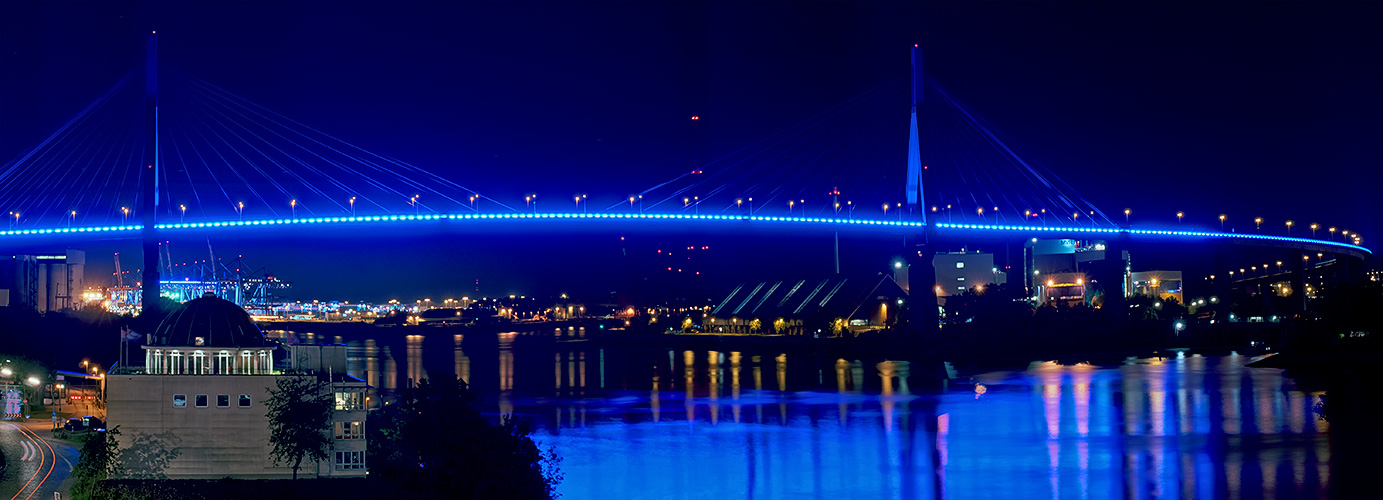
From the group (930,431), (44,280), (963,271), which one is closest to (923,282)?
(930,431)

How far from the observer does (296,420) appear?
10.5m

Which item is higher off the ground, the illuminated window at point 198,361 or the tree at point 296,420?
the illuminated window at point 198,361

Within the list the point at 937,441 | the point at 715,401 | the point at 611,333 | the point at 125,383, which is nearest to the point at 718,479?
the point at 937,441

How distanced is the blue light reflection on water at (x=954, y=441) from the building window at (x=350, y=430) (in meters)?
2.06

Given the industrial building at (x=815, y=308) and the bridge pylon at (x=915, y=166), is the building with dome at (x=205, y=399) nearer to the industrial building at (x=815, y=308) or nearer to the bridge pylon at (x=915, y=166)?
the bridge pylon at (x=915, y=166)

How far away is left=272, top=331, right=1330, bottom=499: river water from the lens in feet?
40.4

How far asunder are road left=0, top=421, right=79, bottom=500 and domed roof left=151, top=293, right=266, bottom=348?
157 centimetres

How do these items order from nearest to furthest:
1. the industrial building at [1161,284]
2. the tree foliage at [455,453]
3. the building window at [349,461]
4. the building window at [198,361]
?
the tree foliage at [455,453] < the building window at [198,361] < the building window at [349,461] < the industrial building at [1161,284]

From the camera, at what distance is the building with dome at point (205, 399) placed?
10.5 meters

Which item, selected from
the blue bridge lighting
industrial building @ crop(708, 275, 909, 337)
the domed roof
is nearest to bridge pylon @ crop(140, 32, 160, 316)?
the blue bridge lighting

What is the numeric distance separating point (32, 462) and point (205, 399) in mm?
2692

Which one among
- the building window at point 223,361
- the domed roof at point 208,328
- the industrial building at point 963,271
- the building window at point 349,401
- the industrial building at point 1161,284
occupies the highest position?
the industrial building at point 963,271

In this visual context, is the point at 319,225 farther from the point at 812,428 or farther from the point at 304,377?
the point at 304,377

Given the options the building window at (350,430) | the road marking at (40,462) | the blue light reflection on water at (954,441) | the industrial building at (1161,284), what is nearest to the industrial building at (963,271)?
the industrial building at (1161,284)
